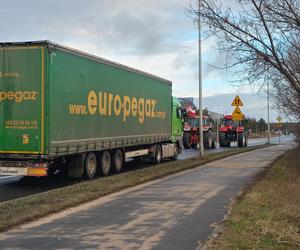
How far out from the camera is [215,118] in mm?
47656

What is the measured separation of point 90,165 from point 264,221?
31.7 ft

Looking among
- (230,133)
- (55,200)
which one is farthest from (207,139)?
(55,200)

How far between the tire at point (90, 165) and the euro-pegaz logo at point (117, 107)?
1.40 meters

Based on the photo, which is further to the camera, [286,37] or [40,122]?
[286,37]

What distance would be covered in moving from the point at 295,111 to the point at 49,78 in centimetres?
1454

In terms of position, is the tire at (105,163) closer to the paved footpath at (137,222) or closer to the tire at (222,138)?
the paved footpath at (137,222)

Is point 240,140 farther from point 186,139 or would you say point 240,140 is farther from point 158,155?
point 158,155

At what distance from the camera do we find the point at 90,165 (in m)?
17.9

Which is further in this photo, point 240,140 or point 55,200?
point 240,140

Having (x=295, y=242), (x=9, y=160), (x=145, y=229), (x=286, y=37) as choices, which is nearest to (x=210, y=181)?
(x=286, y=37)

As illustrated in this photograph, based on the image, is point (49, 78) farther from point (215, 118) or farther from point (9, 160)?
point (215, 118)

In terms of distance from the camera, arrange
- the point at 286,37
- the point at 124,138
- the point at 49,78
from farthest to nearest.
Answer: the point at 124,138, the point at 286,37, the point at 49,78

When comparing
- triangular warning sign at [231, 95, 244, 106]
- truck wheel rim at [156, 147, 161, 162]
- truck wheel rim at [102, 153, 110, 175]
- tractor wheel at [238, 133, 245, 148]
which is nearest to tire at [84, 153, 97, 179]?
truck wheel rim at [102, 153, 110, 175]

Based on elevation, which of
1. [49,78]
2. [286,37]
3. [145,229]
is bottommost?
[145,229]
